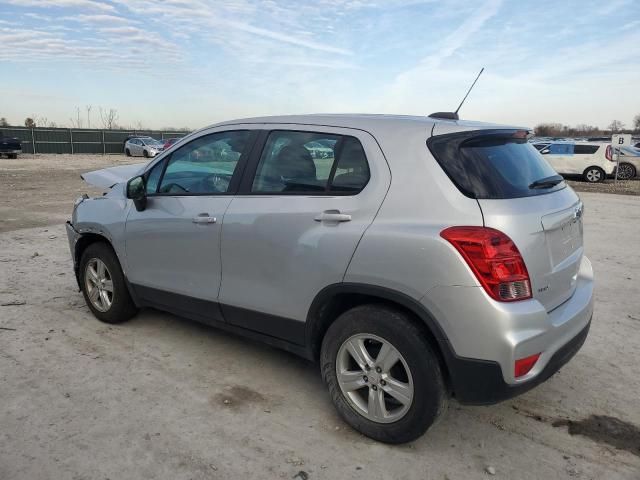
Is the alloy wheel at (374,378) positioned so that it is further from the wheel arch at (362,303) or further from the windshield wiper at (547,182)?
the windshield wiper at (547,182)

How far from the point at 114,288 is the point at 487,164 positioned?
324 centimetres

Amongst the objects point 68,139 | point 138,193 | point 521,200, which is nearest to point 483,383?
point 521,200

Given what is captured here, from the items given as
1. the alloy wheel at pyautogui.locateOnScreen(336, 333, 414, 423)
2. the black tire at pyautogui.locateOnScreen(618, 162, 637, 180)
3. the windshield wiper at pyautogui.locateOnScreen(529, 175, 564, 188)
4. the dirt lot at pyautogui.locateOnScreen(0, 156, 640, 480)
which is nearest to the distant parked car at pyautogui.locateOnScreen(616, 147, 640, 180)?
the black tire at pyautogui.locateOnScreen(618, 162, 637, 180)

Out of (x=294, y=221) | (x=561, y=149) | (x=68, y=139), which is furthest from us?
(x=68, y=139)

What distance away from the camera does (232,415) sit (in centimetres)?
319

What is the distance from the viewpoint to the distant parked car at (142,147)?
116ft

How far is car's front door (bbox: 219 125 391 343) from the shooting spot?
290 cm

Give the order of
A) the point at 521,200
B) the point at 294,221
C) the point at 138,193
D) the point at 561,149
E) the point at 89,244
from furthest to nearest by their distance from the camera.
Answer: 1. the point at 561,149
2. the point at 89,244
3. the point at 138,193
4. the point at 294,221
5. the point at 521,200

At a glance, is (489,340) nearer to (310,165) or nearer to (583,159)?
(310,165)

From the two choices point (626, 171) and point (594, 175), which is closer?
point (594, 175)

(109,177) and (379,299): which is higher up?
(109,177)

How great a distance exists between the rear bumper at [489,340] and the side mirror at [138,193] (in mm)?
2481

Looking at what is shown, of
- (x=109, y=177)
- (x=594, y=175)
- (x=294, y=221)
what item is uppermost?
(x=109, y=177)

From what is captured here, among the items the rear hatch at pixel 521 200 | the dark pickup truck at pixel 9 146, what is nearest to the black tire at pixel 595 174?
the rear hatch at pixel 521 200
